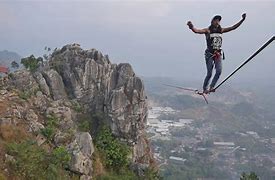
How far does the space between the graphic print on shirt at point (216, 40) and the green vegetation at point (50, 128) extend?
15445 mm

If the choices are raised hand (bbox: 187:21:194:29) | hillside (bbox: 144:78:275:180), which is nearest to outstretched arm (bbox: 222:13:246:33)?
raised hand (bbox: 187:21:194:29)

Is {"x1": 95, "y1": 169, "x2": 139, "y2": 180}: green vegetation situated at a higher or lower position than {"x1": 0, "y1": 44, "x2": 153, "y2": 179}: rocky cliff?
lower

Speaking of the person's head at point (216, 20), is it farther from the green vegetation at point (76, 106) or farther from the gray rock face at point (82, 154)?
the green vegetation at point (76, 106)

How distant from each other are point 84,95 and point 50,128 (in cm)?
573

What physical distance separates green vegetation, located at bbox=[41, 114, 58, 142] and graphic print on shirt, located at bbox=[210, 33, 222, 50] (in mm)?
15445

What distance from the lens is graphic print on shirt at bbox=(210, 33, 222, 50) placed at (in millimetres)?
6398

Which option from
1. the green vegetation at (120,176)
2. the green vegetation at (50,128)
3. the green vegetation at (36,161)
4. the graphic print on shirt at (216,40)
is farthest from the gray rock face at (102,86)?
the graphic print on shirt at (216,40)

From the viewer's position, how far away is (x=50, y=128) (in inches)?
813

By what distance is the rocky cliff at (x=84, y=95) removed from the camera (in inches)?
869

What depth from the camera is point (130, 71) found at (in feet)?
87.5

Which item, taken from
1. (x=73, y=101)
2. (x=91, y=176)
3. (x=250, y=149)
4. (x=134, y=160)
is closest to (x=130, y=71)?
(x=73, y=101)

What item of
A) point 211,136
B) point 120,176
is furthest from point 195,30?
point 211,136

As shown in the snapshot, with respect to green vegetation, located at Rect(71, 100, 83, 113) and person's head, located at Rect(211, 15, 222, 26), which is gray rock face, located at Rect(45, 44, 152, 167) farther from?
person's head, located at Rect(211, 15, 222, 26)

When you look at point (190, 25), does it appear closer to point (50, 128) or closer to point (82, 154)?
point (50, 128)
